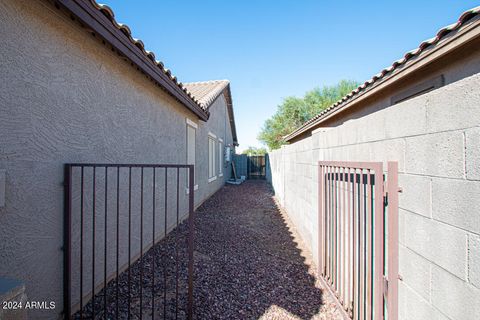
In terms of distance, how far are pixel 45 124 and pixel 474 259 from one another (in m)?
3.30

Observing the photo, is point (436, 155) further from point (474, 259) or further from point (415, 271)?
point (415, 271)

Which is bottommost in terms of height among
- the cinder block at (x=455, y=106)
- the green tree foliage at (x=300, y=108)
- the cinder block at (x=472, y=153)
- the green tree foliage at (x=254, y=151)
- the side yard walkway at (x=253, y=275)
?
the side yard walkway at (x=253, y=275)

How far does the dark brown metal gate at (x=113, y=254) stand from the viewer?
2.59 m

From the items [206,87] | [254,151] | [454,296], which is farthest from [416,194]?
[254,151]

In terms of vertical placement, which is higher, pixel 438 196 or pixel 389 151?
pixel 389 151

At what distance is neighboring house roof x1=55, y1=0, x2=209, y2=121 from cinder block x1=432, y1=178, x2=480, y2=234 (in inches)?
129

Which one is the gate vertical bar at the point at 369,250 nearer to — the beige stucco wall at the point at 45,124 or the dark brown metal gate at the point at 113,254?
the dark brown metal gate at the point at 113,254

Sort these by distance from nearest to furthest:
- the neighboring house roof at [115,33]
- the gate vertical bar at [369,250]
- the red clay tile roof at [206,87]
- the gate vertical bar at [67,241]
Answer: the gate vertical bar at [369,250] → the neighboring house roof at [115,33] → the gate vertical bar at [67,241] → the red clay tile roof at [206,87]

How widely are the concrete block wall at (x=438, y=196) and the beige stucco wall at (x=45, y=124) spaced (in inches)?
121

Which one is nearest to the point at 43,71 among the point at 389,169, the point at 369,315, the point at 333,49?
the point at 389,169

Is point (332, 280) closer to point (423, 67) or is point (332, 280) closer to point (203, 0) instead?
point (423, 67)

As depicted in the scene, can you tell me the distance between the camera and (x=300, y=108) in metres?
31.9

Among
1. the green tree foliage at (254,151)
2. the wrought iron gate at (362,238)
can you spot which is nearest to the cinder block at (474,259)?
the wrought iron gate at (362,238)

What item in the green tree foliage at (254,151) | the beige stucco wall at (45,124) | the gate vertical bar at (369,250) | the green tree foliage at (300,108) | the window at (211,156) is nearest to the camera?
the beige stucco wall at (45,124)
